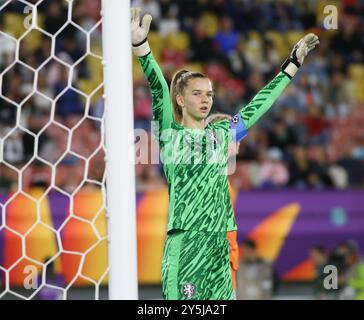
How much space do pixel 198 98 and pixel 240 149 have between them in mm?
5029

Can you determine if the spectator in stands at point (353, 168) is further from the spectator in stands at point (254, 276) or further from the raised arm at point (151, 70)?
the raised arm at point (151, 70)

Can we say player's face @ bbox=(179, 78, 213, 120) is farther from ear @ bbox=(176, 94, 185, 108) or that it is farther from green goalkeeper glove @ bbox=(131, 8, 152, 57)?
green goalkeeper glove @ bbox=(131, 8, 152, 57)

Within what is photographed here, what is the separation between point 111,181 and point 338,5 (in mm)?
7699

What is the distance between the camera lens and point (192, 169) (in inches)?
133

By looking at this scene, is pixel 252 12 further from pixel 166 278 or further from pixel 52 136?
pixel 166 278

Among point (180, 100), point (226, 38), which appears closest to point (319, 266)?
point (226, 38)

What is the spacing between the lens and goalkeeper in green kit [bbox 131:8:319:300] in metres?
3.35

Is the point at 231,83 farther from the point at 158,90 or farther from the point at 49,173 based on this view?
the point at 158,90

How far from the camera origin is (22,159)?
23.8ft

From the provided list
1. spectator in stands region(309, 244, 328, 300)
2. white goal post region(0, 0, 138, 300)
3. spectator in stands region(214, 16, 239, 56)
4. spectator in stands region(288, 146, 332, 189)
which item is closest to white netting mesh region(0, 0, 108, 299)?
white goal post region(0, 0, 138, 300)

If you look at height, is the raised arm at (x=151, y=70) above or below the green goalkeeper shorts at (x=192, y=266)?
above

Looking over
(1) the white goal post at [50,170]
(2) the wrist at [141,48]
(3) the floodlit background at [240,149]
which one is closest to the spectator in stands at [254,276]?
(3) the floodlit background at [240,149]

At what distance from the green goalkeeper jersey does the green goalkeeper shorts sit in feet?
0.13

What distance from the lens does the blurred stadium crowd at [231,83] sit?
25.6 ft
